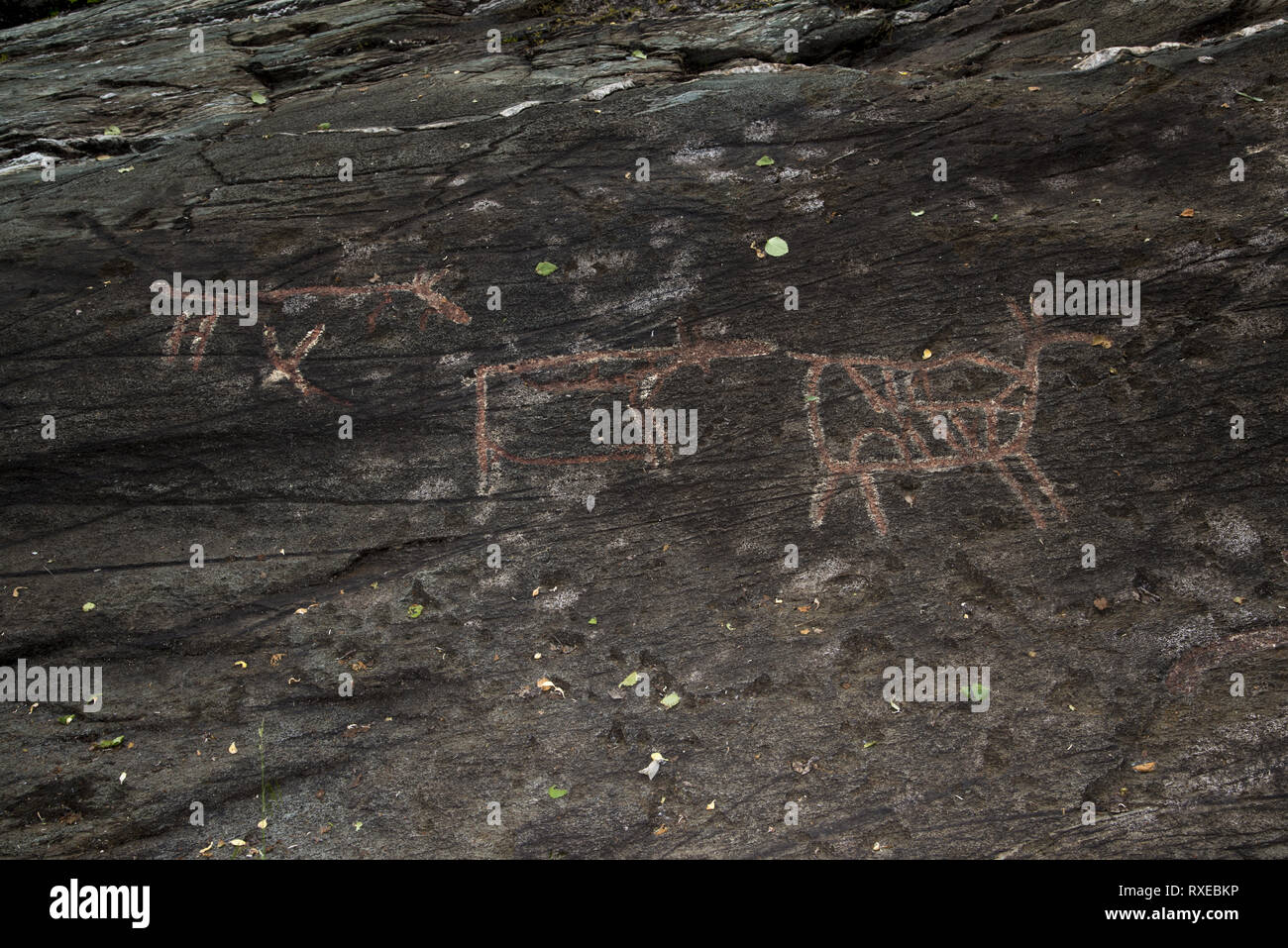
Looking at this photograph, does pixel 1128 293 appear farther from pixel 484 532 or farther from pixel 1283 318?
pixel 484 532

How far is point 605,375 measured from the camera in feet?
20.7

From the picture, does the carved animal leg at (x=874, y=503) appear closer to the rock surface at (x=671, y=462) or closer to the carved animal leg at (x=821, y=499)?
the rock surface at (x=671, y=462)

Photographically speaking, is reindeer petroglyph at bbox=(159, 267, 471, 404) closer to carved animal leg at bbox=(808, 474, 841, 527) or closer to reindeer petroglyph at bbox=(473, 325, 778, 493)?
reindeer petroglyph at bbox=(473, 325, 778, 493)

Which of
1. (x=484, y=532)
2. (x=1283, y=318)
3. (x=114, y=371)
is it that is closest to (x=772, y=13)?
(x=1283, y=318)

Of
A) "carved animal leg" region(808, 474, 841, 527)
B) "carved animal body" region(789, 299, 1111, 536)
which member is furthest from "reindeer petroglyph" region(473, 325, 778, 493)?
"carved animal leg" region(808, 474, 841, 527)

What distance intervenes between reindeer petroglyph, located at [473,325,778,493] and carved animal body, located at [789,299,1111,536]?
0.71 m

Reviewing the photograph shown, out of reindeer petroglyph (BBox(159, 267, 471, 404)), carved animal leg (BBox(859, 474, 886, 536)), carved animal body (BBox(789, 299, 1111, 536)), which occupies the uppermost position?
reindeer petroglyph (BBox(159, 267, 471, 404))

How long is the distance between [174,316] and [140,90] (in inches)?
132

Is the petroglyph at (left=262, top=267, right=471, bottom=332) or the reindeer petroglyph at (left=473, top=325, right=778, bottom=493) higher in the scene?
the petroglyph at (left=262, top=267, right=471, bottom=332)

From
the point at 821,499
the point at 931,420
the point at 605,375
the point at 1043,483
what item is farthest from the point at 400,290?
the point at 1043,483

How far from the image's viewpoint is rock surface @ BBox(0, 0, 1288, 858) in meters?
4.85

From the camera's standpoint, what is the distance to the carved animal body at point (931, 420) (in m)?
5.70

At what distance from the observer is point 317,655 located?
18.2 feet

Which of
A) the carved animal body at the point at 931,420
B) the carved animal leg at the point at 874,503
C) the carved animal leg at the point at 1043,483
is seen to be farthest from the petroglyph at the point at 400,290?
the carved animal leg at the point at 1043,483
